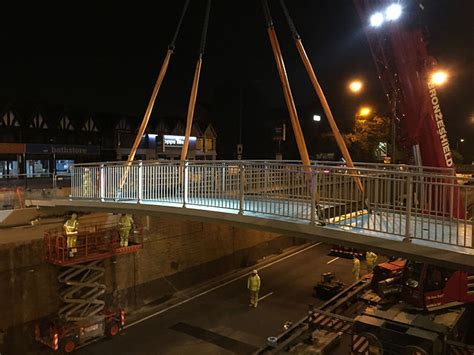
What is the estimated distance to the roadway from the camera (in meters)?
16.1

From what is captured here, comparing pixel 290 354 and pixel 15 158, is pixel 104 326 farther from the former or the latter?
pixel 15 158

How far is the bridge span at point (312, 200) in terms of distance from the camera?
270 inches

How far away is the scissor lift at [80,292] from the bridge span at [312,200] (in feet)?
8.26

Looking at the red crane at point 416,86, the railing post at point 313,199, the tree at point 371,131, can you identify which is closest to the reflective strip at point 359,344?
the red crane at point 416,86

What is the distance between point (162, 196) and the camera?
11.7m

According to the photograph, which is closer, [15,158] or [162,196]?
[162,196]

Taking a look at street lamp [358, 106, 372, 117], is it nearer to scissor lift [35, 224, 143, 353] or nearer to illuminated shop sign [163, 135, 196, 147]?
scissor lift [35, 224, 143, 353]

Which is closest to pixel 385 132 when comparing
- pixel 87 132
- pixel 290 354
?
pixel 290 354

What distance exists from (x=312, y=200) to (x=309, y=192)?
3.70 ft

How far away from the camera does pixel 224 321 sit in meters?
18.5

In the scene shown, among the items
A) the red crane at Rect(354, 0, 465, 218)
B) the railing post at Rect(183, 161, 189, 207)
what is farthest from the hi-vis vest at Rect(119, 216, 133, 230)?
the red crane at Rect(354, 0, 465, 218)

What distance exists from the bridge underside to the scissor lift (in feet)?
17.4

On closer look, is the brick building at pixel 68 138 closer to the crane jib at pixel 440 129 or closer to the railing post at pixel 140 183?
the railing post at pixel 140 183

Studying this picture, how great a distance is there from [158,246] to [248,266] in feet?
25.8
